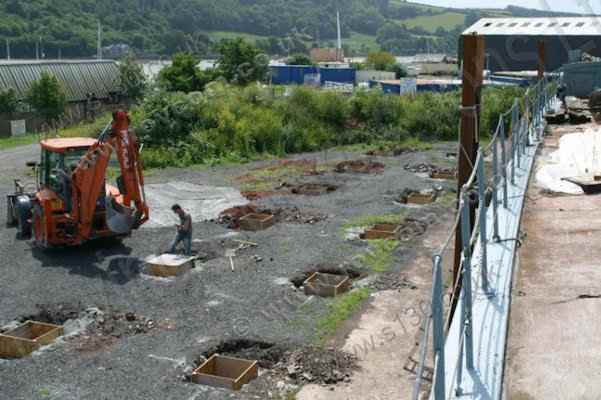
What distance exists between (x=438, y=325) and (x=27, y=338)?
9680 millimetres

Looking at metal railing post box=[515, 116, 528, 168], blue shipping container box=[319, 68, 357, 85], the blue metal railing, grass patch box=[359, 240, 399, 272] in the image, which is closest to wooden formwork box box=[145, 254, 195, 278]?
grass patch box=[359, 240, 399, 272]

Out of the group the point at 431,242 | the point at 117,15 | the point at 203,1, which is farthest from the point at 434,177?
the point at 203,1

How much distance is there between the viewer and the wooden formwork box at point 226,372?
10086 millimetres

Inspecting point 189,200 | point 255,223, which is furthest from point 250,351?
point 189,200

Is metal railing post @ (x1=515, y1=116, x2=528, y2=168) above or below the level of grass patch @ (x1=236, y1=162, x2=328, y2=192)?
above

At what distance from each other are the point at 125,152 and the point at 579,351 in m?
11.6

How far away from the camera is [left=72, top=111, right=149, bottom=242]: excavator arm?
15.8 metres

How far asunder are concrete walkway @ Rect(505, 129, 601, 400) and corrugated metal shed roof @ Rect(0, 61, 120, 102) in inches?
1651

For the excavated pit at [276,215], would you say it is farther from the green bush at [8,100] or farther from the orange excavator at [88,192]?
the green bush at [8,100]

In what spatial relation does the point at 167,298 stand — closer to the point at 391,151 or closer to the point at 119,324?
the point at 119,324

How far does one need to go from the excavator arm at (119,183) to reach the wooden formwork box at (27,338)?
3.94 m

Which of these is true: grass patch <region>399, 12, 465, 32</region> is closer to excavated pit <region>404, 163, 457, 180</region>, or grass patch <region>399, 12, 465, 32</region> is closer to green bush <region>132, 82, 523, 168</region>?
green bush <region>132, 82, 523, 168</region>

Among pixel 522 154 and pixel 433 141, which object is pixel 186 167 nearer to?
pixel 433 141

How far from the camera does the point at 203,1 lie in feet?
470
